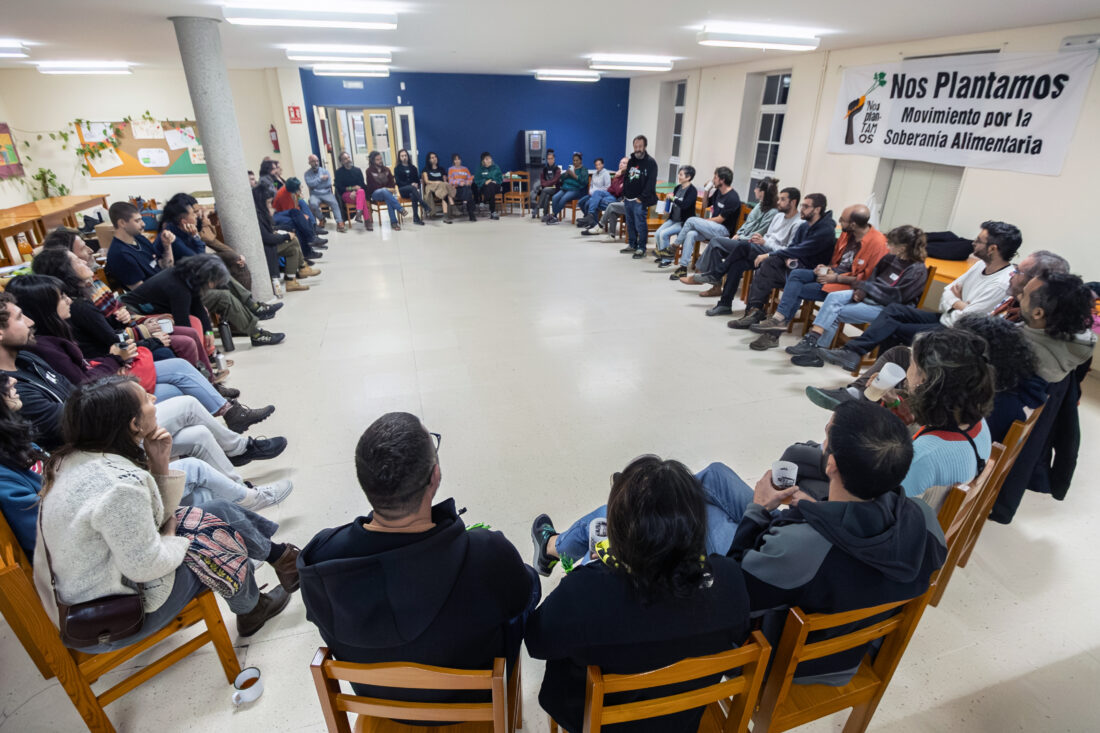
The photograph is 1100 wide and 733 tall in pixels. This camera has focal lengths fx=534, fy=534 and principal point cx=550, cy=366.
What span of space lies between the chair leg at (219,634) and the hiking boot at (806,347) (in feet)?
13.0

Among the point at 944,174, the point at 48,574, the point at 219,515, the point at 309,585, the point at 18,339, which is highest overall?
the point at 944,174

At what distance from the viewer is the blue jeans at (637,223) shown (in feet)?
23.4

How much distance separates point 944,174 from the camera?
536cm

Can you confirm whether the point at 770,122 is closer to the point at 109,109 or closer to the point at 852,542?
the point at 852,542

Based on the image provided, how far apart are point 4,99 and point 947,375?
13.0m

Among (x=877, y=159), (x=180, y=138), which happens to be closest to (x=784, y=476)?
(x=877, y=159)

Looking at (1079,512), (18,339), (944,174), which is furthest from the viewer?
(944,174)

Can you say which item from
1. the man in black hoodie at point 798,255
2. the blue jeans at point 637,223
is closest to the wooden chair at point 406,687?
the man in black hoodie at point 798,255

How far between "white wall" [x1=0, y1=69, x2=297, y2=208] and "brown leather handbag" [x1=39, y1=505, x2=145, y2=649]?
9.58 meters

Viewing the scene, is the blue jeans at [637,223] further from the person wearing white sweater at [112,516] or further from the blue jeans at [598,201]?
the person wearing white sweater at [112,516]

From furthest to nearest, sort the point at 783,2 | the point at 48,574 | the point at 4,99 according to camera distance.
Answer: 1. the point at 4,99
2. the point at 783,2
3. the point at 48,574

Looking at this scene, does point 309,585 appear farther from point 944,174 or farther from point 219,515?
point 944,174

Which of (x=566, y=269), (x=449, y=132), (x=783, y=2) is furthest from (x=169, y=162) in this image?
(x=783, y=2)

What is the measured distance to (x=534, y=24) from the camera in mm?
4934
